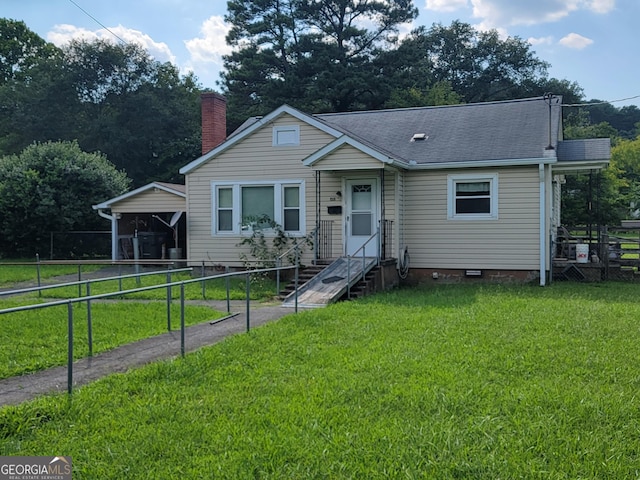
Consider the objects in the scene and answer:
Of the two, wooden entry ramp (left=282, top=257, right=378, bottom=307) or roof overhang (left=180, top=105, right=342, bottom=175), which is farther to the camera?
roof overhang (left=180, top=105, right=342, bottom=175)

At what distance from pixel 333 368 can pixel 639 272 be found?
11833 millimetres

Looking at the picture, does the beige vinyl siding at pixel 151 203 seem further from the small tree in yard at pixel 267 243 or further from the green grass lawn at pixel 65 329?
the green grass lawn at pixel 65 329

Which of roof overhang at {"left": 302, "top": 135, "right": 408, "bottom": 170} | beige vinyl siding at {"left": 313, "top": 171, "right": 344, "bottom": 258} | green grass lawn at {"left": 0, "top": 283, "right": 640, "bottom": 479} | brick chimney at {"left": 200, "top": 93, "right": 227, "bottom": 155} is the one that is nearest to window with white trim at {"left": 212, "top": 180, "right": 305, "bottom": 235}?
beige vinyl siding at {"left": 313, "top": 171, "right": 344, "bottom": 258}

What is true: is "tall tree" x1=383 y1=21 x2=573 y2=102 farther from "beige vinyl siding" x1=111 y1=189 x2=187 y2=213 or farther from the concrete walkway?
the concrete walkway

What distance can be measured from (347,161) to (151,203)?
794cm

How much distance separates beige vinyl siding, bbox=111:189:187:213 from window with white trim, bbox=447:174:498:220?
8.35 m

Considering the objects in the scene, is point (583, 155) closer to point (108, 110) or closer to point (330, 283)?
point (330, 283)

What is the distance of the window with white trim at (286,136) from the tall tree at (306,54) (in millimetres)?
19700

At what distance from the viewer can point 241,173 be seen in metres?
15.1

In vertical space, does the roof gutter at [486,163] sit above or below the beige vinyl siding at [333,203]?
above

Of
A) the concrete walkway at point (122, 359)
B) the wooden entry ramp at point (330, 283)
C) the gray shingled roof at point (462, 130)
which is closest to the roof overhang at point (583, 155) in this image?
the gray shingled roof at point (462, 130)

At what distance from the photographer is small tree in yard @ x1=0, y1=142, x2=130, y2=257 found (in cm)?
2198

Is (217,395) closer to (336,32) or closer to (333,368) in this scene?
(333,368)

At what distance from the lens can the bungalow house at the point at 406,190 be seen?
13.3 meters
